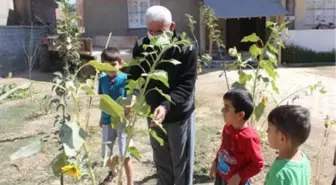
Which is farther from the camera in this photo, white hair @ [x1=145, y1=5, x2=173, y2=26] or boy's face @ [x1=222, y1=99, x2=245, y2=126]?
white hair @ [x1=145, y1=5, x2=173, y2=26]

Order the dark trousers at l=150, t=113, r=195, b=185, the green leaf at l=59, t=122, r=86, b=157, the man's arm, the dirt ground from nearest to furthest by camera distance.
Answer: the green leaf at l=59, t=122, r=86, b=157
the man's arm
the dark trousers at l=150, t=113, r=195, b=185
the dirt ground

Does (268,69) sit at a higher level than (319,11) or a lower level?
lower

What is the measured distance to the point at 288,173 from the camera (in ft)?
5.33

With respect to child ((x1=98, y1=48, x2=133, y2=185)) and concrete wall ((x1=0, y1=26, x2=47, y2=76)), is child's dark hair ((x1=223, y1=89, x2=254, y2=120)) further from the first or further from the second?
concrete wall ((x1=0, y1=26, x2=47, y2=76))

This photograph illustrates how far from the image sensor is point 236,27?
16188 millimetres

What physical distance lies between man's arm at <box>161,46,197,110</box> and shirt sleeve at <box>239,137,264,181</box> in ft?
1.82

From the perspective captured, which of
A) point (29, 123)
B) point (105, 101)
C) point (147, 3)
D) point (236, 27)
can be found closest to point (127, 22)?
point (147, 3)

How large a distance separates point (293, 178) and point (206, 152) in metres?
2.47

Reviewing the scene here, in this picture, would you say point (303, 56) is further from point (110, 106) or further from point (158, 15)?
point (110, 106)

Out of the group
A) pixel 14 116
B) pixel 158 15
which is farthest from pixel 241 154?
pixel 14 116

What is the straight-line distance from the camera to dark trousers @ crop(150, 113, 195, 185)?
8.62 ft

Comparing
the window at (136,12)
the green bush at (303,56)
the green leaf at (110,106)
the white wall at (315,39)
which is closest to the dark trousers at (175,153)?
the green leaf at (110,106)

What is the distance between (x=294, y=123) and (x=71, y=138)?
0.92 metres

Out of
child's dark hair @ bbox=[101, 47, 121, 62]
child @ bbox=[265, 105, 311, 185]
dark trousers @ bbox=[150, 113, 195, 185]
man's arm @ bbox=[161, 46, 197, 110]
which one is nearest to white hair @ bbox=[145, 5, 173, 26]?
man's arm @ bbox=[161, 46, 197, 110]
